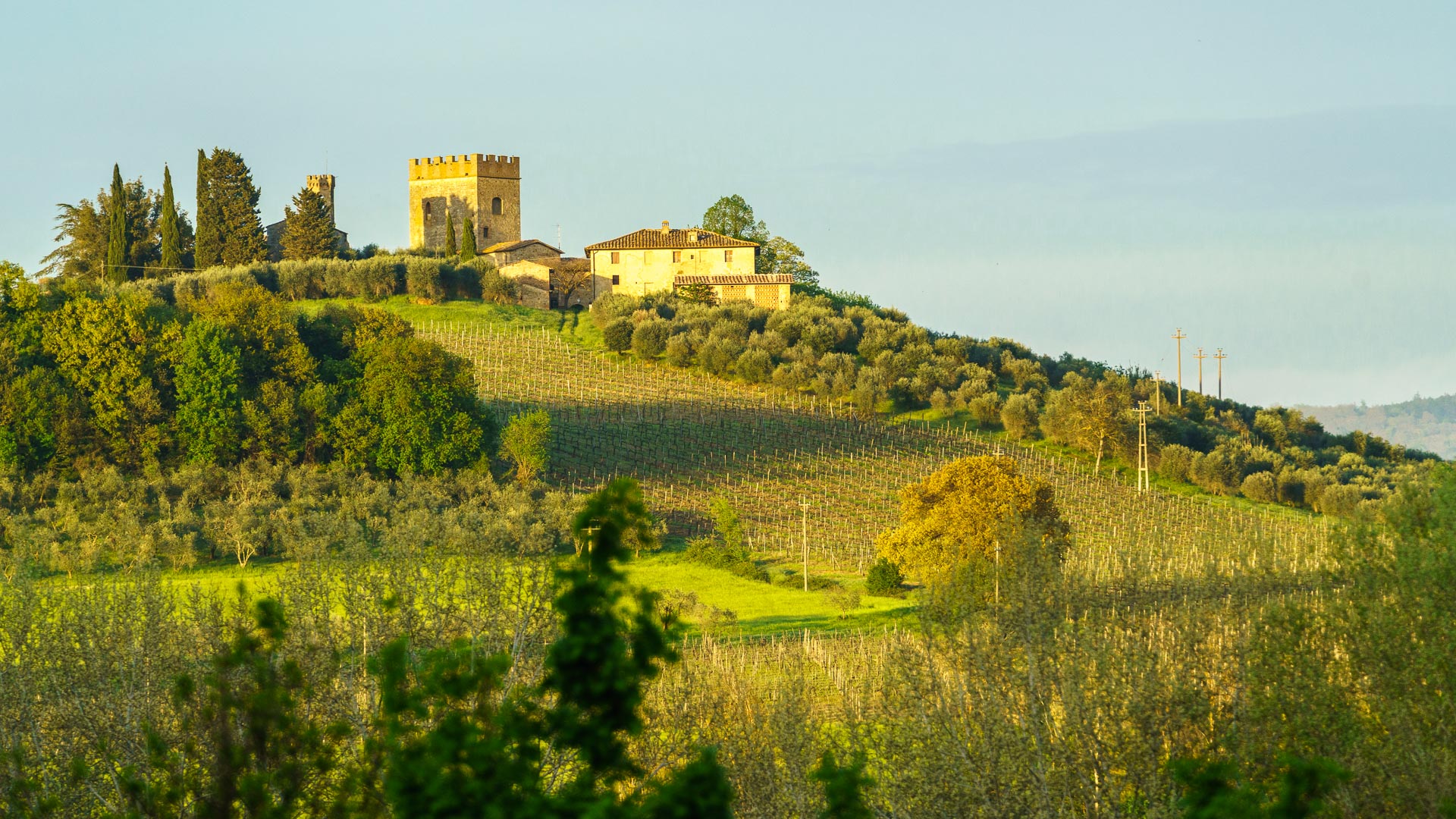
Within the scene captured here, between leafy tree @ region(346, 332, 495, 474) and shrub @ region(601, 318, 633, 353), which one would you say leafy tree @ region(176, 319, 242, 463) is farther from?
shrub @ region(601, 318, 633, 353)

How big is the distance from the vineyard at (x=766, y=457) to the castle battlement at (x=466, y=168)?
26.1 meters

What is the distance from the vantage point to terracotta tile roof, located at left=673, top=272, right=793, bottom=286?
250 ft

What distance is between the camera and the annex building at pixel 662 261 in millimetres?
78938

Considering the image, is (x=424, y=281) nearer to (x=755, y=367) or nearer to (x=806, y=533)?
(x=755, y=367)

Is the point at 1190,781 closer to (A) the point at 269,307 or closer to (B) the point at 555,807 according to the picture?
(B) the point at 555,807

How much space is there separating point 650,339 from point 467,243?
830 inches

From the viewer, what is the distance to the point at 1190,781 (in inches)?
352

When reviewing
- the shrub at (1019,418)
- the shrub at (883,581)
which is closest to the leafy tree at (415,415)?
the shrub at (883,581)

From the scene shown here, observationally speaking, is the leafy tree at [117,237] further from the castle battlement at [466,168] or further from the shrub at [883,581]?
the shrub at [883,581]

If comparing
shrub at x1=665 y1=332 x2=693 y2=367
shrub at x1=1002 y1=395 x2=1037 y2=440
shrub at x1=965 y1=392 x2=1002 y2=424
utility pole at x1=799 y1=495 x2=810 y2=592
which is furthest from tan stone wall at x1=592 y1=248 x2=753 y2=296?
utility pole at x1=799 y1=495 x2=810 y2=592

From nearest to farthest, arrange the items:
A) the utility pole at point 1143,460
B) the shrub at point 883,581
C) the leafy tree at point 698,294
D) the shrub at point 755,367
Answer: the shrub at point 883,581 < the utility pole at point 1143,460 < the shrub at point 755,367 < the leafy tree at point 698,294

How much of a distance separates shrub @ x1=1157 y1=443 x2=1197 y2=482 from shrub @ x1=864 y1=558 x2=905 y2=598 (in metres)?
20.5

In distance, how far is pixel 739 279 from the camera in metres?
77.0

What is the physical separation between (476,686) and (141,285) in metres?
60.8
